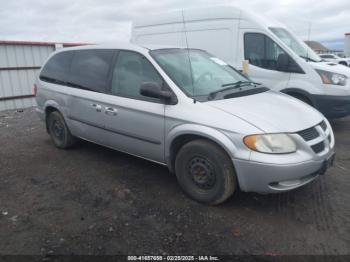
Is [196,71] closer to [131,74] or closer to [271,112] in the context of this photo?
[131,74]

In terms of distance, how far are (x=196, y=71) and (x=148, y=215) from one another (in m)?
1.79

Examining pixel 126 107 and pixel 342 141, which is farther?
pixel 342 141

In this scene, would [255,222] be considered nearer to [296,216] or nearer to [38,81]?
[296,216]

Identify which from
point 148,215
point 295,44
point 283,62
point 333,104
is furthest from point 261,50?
point 148,215

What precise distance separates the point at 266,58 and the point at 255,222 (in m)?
4.14

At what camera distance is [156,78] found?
365cm

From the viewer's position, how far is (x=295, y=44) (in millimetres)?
6438

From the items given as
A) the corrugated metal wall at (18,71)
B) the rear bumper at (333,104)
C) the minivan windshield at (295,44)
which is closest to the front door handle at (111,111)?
the rear bumper at (333,104)

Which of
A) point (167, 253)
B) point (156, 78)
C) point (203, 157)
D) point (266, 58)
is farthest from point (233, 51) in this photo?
point (167, 253)

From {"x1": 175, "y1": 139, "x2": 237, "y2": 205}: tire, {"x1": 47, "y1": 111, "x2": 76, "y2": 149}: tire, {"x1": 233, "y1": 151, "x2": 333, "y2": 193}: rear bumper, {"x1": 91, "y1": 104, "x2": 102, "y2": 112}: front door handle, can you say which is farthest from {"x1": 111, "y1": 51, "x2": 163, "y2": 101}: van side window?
{"x1": 47, "y1": 111, "x2": 76, "y2": 149}: tire

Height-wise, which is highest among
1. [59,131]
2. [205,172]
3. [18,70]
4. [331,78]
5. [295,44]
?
[295,44]

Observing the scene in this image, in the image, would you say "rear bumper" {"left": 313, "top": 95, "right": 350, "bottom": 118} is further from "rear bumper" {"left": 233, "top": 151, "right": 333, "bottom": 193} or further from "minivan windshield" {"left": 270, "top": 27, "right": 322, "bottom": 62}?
"rear bumper" {"left": 233, "top": 151, "right": 333, "bottom": 193}

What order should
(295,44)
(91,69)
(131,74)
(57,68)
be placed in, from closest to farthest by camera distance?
(131,74) → (91,69) → (57,68) → (295,44)

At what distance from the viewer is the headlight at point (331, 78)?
5.75 meters
